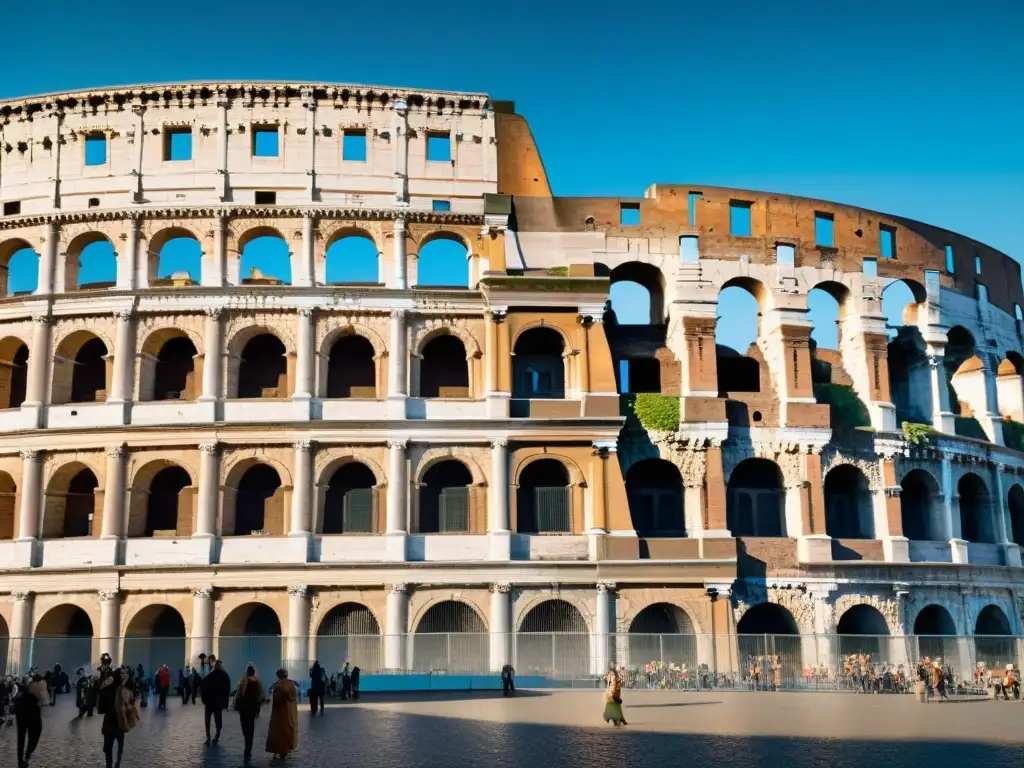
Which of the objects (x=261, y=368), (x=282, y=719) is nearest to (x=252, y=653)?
(x=261, y=368)

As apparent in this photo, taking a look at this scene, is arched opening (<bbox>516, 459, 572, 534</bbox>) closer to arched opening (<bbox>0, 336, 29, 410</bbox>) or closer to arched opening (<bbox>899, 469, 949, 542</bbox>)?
arched opening (<bbox>899, 469, 949, 542</bbox>)

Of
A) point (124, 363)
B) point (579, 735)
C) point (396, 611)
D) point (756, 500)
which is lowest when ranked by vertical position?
point (579, 735)

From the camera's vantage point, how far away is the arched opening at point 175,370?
3738 centimetres

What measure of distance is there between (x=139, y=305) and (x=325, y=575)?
10.4 m

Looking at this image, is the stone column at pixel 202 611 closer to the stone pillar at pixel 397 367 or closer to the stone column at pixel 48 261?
the stone pillar at pixel 397 367

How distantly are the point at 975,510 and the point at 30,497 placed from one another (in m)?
32.1

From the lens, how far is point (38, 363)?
36.4 metres

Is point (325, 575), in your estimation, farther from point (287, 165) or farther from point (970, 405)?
point (970, 405)

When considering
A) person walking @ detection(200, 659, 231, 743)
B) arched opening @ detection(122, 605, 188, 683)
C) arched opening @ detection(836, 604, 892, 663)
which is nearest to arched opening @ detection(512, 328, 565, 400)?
arched opening @ detection(836, 604, 892, 663)

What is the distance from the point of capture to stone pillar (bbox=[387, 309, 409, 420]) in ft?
117

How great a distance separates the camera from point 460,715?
23781mm

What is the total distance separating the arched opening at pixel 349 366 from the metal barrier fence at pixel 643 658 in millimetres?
9116

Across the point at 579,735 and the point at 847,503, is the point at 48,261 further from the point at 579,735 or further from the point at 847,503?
the point at 847,503

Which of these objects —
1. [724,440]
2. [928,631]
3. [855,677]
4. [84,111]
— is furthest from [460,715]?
[84,111]
